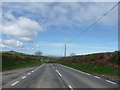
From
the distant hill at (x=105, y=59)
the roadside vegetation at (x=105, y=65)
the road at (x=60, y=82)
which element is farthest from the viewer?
the distant hill at (x=105, y=59)

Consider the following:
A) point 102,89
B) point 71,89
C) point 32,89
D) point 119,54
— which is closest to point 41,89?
point 32,89

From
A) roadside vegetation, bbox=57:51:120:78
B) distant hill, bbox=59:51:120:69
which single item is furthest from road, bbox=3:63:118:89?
distant hill, bbox=59:51:120:69

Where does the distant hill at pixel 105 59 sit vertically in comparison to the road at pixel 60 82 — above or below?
above

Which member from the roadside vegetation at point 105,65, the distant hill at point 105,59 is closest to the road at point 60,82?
the roadside vegetation at point 105,65

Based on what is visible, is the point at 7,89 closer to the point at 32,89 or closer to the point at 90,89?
the point at 32,89

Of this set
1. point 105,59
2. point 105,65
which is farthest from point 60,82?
point 105,59

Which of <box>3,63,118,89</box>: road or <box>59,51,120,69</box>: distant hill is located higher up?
<box>59,51,120,69</box>: distant hill

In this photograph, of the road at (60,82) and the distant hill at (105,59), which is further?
the distant hill at (105,59)

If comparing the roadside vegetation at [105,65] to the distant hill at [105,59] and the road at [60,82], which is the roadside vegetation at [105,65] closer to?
the distant hill at [105,59]

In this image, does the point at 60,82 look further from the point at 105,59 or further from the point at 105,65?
the point at 105,59

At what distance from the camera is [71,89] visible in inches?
426

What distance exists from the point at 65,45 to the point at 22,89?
75.0 metres

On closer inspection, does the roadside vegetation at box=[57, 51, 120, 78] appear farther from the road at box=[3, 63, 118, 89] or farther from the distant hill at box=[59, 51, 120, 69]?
the road at box=[3, 63, 118, 89]

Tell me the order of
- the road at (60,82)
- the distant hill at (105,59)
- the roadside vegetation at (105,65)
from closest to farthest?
the road at (60,82)
the roadside vegetation at (105,65)
the distant hill at (105,59)
